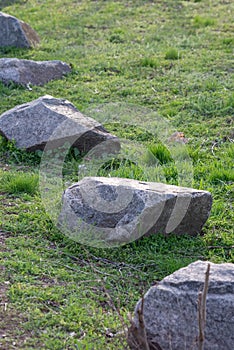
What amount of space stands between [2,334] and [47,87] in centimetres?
466

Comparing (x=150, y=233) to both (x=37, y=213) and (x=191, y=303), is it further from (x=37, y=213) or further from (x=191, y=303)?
(x=191, y=303)

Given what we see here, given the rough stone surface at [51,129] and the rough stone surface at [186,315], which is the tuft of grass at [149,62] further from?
the rough stone surface at [186,315]

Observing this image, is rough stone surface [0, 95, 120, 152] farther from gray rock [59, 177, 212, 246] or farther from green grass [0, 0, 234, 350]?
gray rock [59, 177, 212, 246]

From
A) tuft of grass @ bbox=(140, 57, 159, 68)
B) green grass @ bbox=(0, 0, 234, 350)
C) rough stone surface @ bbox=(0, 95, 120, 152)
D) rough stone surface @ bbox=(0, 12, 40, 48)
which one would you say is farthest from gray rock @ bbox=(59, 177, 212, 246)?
rough stone surface @ bbox=(0, 12, 40, 48)

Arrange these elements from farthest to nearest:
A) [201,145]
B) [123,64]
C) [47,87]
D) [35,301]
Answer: [123,64] → [47,87] → [201,145] → [35,301]

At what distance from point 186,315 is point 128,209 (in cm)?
136

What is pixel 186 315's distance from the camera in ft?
10.8

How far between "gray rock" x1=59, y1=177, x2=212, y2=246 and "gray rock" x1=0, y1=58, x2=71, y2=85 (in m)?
3.45

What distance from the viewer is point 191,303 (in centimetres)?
331

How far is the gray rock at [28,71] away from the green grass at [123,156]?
135 millimetres

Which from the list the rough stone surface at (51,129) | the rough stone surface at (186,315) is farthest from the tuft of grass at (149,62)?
the rough stone surface at (186,315)

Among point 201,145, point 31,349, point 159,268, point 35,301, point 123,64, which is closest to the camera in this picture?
point 31,349

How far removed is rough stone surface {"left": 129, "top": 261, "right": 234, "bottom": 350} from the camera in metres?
3.28

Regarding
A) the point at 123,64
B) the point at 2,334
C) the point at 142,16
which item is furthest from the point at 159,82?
the point at 2,334
